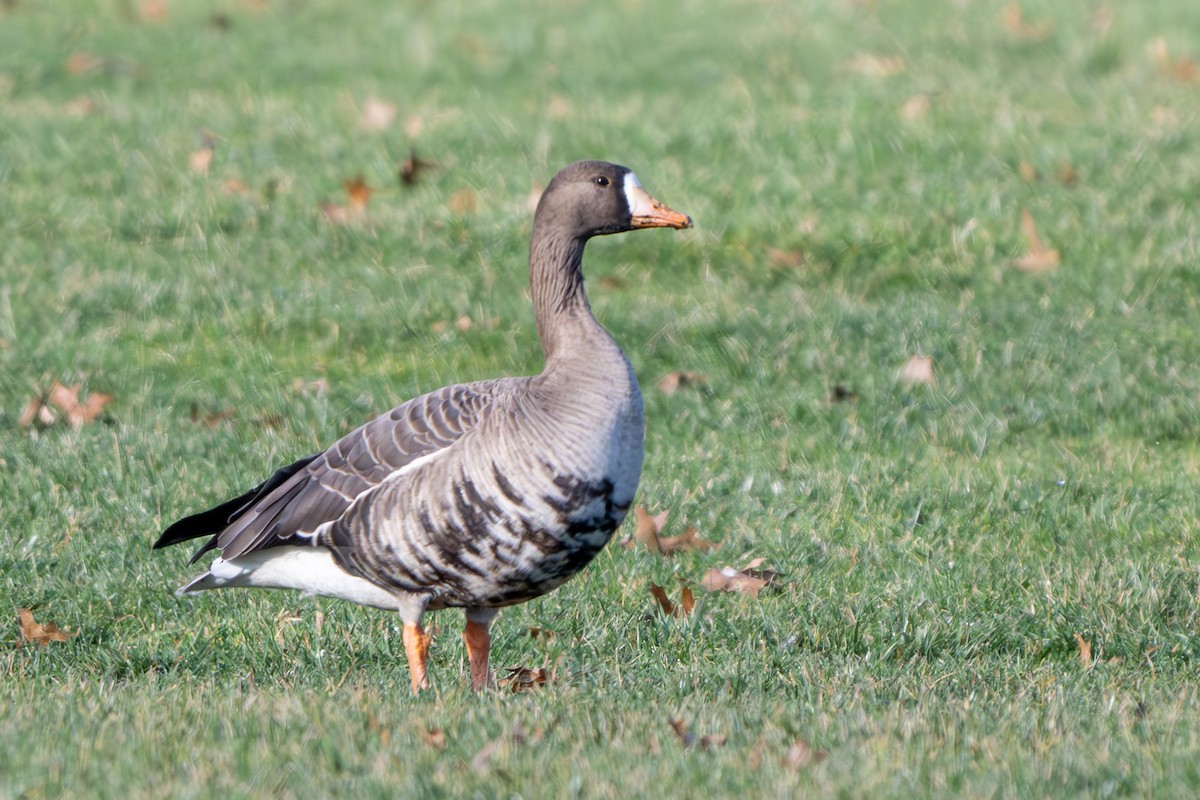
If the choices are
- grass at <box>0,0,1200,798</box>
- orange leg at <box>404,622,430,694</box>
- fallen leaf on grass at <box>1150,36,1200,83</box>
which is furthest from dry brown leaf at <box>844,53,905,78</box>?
orange leg at <box>404,622,430,694</box>

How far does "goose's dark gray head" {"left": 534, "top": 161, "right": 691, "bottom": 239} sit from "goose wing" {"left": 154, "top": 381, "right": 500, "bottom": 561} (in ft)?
2.07

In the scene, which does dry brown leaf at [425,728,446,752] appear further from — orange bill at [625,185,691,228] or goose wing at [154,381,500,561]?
orange bill at [625,185,691,228]

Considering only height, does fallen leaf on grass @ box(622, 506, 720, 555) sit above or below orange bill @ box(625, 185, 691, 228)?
below

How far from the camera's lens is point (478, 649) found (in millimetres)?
5727

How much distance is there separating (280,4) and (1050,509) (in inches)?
441

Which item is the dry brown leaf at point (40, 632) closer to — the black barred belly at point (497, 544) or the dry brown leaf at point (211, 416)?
the black barred belly at point (497, 544)

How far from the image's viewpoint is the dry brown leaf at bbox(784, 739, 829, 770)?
4359mm

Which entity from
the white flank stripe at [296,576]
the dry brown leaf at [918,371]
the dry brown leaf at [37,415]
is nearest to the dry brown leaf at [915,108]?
the dry brown leaf at [918,371]

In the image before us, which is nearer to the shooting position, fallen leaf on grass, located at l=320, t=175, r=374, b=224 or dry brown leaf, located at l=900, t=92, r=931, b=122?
fallen leaf on grass, located at l=320, t=175, r=374, b=224

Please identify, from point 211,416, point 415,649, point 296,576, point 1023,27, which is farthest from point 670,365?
point 1023,27

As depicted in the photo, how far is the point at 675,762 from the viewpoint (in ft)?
14.2

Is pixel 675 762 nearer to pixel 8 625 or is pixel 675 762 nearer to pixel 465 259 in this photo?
pixel 8 625

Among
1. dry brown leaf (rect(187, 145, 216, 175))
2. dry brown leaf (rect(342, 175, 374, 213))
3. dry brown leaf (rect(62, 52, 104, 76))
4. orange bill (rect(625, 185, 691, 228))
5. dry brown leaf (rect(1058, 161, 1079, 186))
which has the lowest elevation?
dry brown leaf (rect(1058, 161, 1079, 186))

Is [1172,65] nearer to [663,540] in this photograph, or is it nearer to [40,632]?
[663,540]
